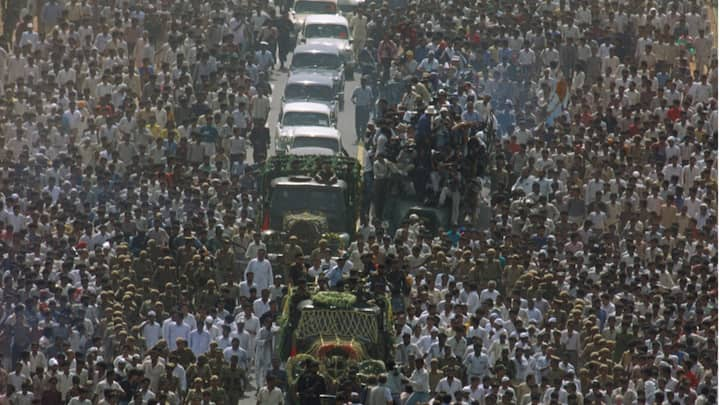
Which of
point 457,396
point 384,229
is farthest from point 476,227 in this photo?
point 457,396

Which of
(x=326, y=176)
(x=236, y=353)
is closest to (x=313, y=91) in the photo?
(x=326, y=176)

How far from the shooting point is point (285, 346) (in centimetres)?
4659

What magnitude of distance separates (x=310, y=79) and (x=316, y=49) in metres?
2.43

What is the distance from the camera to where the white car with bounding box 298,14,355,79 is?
68.4 metres

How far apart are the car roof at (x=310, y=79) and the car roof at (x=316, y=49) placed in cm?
173

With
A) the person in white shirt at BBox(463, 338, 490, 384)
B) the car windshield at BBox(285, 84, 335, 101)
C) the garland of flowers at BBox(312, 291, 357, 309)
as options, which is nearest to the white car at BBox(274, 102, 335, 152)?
the car windshield at BBox(285, 84, 335, 101)

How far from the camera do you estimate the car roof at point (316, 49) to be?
2643 inches

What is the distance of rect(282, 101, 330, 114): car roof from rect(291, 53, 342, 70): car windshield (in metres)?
3.65

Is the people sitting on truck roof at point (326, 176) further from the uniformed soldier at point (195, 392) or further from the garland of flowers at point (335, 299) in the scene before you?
the uniformed soldier at point (195, 392)

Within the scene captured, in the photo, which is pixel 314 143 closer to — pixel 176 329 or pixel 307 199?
pixel 307 199

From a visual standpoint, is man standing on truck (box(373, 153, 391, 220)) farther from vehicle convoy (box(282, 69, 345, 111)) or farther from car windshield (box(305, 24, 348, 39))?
car windshield (box(305, 24, 348, 39))

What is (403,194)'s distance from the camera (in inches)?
2197

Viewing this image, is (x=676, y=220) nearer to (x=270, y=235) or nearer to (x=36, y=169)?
(x=270, y=235)

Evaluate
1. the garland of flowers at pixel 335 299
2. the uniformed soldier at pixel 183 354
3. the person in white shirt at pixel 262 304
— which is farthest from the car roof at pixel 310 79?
the garland of flowers at pixel 335 299
